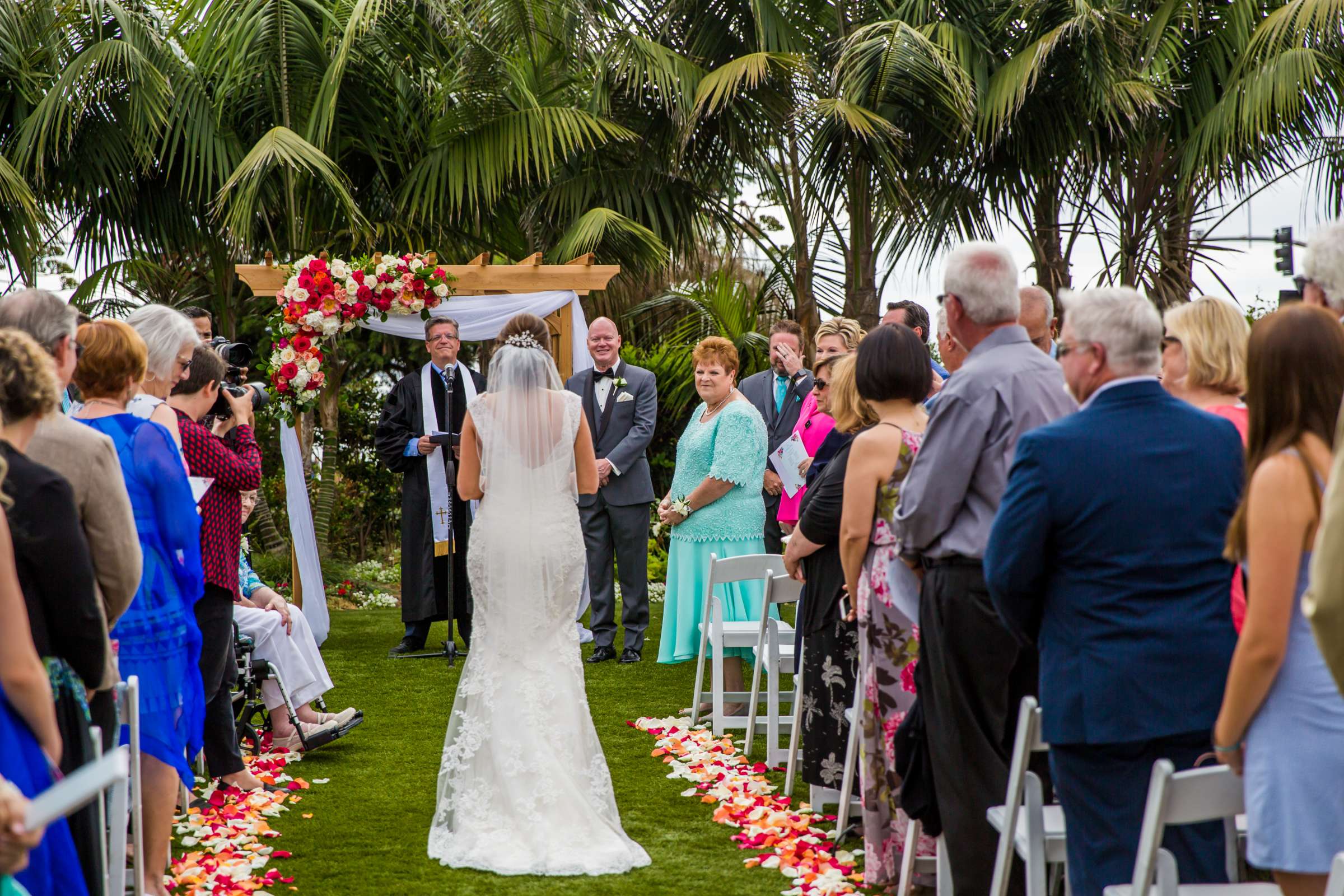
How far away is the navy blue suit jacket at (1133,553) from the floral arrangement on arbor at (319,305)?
6.40m

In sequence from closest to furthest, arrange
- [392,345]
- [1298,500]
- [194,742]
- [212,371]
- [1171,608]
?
[1298,500], [1171,608], [194,742], [212,371], [392,345]

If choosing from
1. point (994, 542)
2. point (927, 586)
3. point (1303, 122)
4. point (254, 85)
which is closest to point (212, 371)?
point (927, 586)

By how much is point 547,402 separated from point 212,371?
1.27 meters

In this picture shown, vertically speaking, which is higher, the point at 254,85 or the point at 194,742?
the point at 254,85

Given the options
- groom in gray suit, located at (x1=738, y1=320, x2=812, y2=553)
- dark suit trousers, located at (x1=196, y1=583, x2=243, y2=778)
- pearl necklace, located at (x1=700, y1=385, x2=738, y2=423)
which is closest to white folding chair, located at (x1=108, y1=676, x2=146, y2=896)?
dark suit trousers, located at (x1=196, y1=583, x2=243, y2=778)

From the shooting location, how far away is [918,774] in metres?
3.79

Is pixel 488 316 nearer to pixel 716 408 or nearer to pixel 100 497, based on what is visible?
pixel 716 408

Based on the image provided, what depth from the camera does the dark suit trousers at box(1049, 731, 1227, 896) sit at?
283 cm

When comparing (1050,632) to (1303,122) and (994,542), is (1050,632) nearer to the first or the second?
(994,542)

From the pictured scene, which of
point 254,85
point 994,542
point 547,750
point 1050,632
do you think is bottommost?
point 547,750

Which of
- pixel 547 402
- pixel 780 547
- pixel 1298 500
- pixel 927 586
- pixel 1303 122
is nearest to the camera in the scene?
pixel 1298 500

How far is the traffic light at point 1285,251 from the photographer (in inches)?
535

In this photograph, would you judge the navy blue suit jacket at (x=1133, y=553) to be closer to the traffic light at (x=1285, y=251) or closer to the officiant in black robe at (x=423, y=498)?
the officiant in black robe at (x=423, y=498)

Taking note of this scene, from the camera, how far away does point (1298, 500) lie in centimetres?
243
